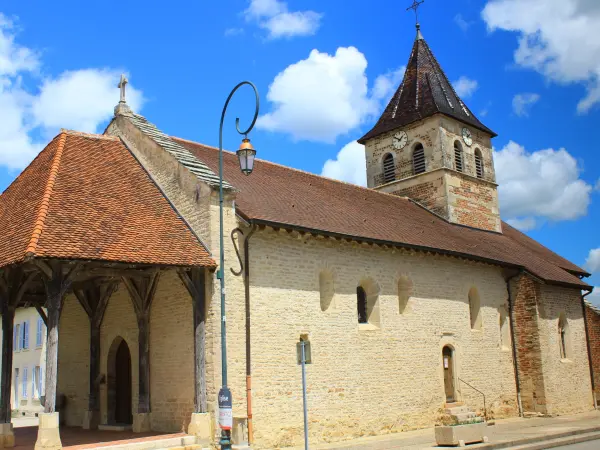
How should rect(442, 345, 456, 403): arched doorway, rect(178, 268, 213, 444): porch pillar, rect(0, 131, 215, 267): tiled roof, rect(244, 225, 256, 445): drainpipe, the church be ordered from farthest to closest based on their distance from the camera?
rect(442, 345, 456, 403): arched doorway → rect(244, 225, 256, 445): drainpipe → the church → rect(178, 268, 213, 444): porch pillar → rect(0, 131, 215, 267): tiled roof

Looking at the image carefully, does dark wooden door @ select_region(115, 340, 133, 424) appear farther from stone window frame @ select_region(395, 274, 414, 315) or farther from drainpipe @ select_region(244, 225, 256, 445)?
stone window frame @ select_region(395, 274, 414, 315)

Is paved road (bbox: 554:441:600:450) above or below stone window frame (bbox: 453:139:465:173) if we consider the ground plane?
below

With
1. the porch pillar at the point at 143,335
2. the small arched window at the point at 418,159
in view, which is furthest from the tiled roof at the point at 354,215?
the porch pillar at the point at 143,335

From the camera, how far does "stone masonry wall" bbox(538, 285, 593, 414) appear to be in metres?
21.5

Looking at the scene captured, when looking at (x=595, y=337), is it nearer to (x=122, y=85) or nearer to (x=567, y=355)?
(x=567, y=355)

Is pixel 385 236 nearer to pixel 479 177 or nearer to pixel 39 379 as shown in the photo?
pixel 479 177

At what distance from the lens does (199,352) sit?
13.4 meters

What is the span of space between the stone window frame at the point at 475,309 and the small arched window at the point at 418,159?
260 inches

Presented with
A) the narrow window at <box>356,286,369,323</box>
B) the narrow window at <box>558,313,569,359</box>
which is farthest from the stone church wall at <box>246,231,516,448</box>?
the narrow window at <box>558,313,569,359</box>

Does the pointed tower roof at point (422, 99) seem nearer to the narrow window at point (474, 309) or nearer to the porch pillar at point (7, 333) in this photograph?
the narrow window at point (474, 309)

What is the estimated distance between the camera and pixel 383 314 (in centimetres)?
1714

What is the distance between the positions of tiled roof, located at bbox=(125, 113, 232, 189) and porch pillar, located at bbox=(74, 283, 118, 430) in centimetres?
380

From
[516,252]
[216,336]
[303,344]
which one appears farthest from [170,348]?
[516,252]

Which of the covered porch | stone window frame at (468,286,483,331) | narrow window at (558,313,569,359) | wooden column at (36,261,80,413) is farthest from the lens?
narrow window at (558,313,569,359)
